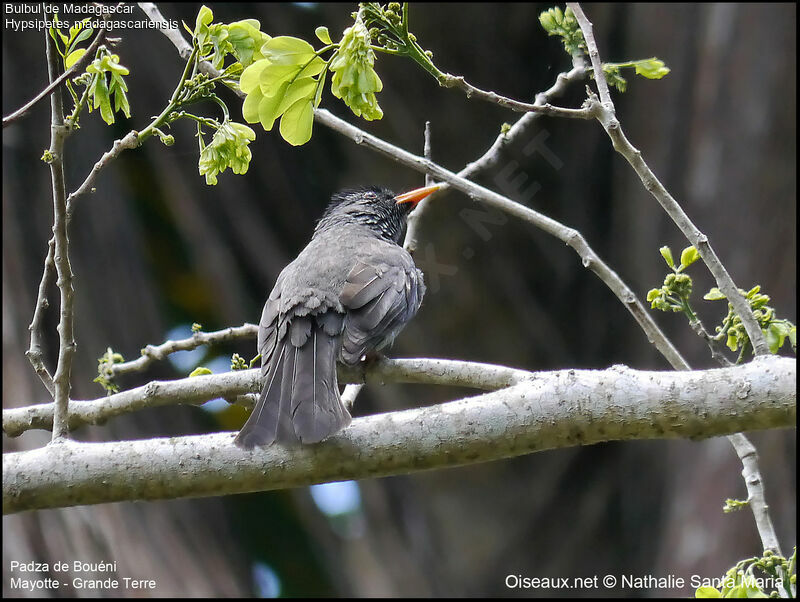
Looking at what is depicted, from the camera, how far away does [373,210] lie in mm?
4879

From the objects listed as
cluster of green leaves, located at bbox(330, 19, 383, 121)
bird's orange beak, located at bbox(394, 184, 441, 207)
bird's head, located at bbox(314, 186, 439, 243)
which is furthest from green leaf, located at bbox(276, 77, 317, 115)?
bird's head, located at bbox(314, 186, 439, 243)

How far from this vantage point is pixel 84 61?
231 cm

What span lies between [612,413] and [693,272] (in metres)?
4.97

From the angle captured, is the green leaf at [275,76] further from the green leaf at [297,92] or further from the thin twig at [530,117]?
the thin twig at [530,117]

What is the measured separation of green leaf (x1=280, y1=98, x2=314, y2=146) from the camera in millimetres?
2393

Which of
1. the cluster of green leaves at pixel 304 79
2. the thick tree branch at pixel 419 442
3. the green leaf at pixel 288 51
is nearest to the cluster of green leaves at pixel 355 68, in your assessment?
the cluster of green leaves at pixel 304 79

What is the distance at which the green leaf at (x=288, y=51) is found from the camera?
2.21 meters

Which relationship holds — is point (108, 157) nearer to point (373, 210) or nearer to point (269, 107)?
point (269, 107)

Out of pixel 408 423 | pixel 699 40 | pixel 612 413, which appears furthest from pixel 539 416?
pixel 699 40

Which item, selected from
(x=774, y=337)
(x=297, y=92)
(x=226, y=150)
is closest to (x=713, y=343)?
(x=774, y=337)

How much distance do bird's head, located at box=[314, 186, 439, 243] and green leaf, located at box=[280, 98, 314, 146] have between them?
90.5 inches

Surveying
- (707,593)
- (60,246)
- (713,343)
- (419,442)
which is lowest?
(707,593)

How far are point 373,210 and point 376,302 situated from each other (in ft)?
4.27

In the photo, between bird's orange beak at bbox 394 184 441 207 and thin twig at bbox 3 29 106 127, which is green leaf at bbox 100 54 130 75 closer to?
thin twig at bbox 3 29 106 127
